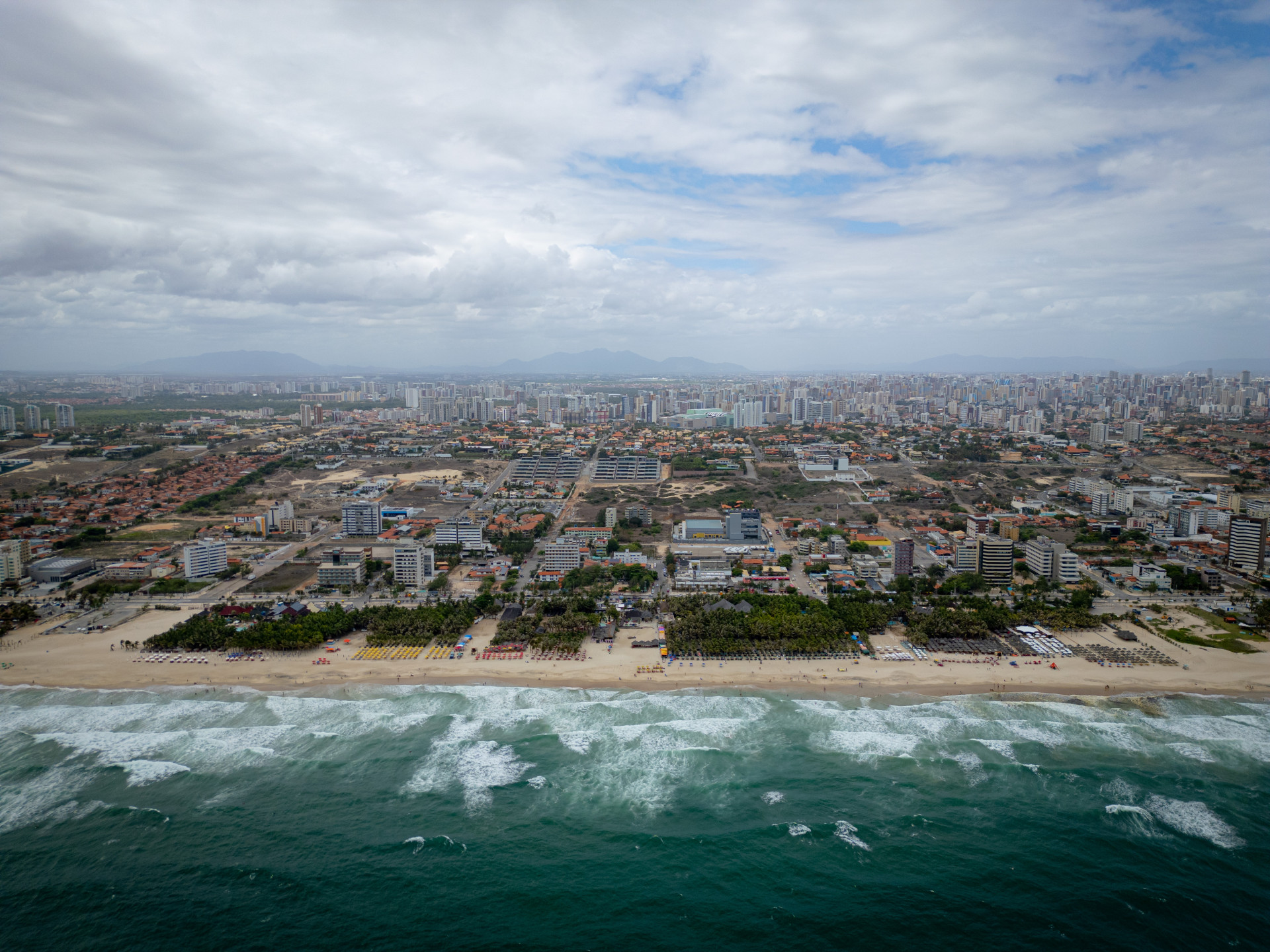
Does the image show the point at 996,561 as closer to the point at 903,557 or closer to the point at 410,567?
the point at 903,557

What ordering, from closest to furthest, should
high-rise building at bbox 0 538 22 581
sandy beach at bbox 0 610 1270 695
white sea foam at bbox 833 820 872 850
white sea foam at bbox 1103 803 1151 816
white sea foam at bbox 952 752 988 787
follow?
white sea foam at bbox 833 820 872 850 < white sea foam at bbox 1103 803 1151 816 < white sea foam at bbox 952 752 988 787 < sandy beach at bbox 0 610 1270 695 < high-rise building at bbox 0 538 22 581

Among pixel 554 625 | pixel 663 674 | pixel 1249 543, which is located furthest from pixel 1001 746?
pixel 1249 543

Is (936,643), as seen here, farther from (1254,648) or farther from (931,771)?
(1254,648)

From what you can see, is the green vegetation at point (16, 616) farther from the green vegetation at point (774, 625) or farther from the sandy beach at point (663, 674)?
the green vegetation at point (774, 625)

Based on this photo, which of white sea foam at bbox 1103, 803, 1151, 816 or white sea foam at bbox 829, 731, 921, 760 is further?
white sea foam at bbox 829, 731, 921, 760

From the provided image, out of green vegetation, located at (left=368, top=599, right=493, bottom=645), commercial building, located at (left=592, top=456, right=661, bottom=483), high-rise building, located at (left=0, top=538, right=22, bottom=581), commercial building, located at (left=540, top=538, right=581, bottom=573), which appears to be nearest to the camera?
green vegetation, located at (left=368, top=599, right=493, bottom=645)

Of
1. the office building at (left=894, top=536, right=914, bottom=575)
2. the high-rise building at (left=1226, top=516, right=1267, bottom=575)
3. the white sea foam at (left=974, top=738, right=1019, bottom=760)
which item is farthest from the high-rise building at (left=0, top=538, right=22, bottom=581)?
the high-rise building at (left=1226, top=516, right=1267, bottom=575)

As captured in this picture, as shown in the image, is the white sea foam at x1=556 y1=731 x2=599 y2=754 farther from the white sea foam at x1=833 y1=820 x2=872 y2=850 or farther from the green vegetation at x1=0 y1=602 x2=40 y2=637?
the green vegetation at x1=0 y1=602 x2=40 y2=637
